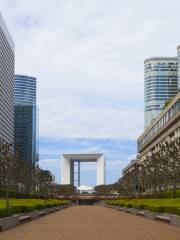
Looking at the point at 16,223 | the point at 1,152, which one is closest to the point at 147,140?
the point at 1,152

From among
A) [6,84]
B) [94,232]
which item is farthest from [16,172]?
[6,84]

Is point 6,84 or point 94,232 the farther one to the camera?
point 6,84

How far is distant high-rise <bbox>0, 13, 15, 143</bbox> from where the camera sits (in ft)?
568

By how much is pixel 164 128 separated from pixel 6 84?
70929mm

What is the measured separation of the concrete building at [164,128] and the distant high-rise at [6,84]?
1757 inches

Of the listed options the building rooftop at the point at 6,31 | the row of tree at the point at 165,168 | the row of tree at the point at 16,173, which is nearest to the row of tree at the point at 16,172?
the row of tree at the point at 16,173

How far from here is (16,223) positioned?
1567 inches

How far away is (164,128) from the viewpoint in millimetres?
132875

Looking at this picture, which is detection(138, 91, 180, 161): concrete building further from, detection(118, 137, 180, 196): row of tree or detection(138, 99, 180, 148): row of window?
detection(118, 137, 180, 196): row of tree

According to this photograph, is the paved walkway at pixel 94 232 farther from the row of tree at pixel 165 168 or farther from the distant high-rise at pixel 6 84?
the distant high-rise at pixel 6 84

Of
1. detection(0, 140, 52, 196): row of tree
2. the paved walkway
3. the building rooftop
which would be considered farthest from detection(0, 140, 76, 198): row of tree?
the building rooftop

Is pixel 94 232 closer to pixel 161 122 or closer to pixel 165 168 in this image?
pixel 165 168

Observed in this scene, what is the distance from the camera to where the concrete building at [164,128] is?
11811 centimetres

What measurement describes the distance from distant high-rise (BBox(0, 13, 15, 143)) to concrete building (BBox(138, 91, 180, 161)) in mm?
44635
